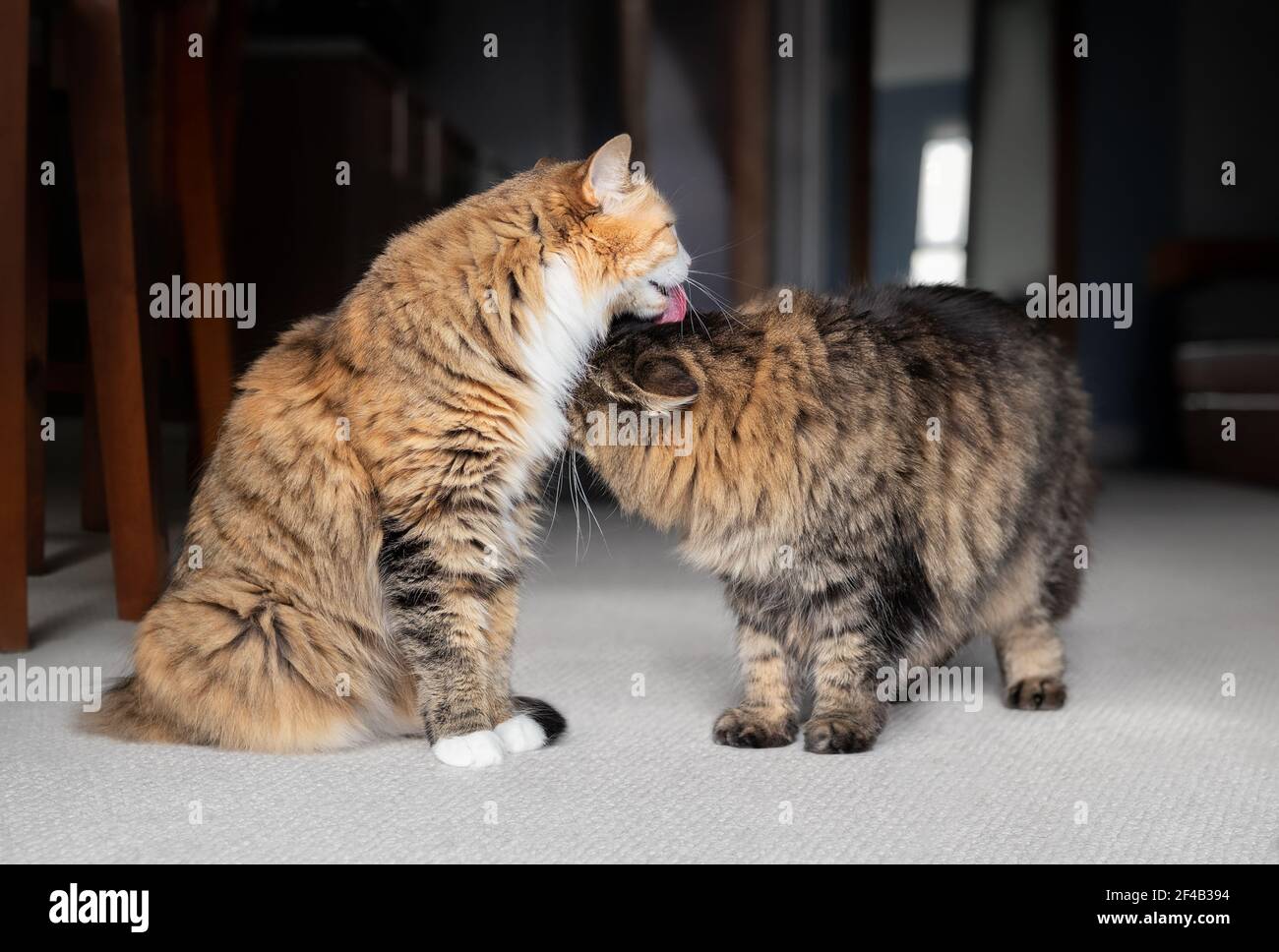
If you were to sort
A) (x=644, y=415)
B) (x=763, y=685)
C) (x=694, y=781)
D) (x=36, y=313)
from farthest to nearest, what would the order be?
(x=36, y=313) < (x=763, y=685) < (x=644, y=415) < (x=694, y=781)

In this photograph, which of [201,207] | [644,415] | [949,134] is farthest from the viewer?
[949,134]

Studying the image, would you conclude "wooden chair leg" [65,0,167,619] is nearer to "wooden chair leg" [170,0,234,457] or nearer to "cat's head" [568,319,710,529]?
"wooden chair leg" [170,0,234,457]

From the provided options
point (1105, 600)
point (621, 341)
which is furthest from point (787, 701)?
point (1105, 600)

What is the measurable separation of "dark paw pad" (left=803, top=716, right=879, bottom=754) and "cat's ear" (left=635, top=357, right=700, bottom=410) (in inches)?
17.9

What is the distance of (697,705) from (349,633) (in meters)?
0.55

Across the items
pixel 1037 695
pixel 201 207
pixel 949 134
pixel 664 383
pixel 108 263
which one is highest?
pixel 949 134

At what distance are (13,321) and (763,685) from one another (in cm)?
135

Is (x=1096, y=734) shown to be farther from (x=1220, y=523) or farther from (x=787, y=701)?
(x=1220, y=523)

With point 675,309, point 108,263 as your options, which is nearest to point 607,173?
point 675,309

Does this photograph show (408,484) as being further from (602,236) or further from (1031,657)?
(1031,657)

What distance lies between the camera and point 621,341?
1.62 m

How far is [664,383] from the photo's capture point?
1568 millimetres

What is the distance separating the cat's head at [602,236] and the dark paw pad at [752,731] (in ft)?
1.81

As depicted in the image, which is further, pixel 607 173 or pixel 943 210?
pixel 943 210
